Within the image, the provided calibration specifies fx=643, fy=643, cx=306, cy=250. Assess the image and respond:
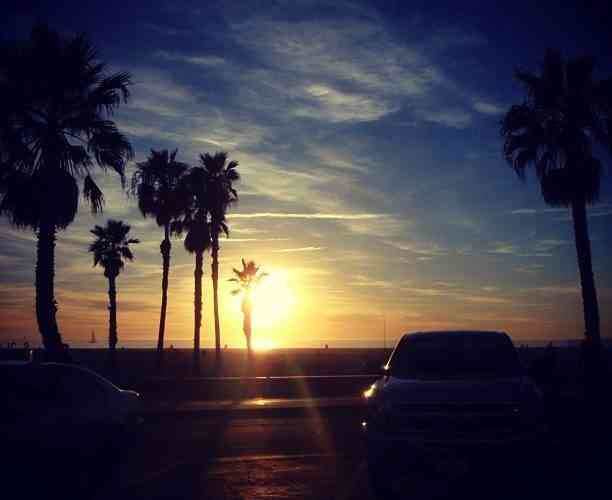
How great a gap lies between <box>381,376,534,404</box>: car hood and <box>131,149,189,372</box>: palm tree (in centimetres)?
3442

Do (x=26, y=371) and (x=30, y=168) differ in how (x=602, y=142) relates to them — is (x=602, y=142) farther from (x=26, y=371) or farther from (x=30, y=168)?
(x=26, y=371)

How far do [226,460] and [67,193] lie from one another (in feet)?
45.5

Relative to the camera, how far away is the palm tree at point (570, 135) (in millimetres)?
23688

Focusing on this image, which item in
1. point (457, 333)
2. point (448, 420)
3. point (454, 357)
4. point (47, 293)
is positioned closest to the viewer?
point (448, 420)

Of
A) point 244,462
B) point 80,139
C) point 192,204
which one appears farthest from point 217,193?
point 244,462

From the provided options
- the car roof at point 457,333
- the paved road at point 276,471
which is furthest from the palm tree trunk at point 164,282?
the car roof at point 457,333

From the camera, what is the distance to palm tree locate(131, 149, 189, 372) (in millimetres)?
40781

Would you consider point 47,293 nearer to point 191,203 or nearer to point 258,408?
point 258,408

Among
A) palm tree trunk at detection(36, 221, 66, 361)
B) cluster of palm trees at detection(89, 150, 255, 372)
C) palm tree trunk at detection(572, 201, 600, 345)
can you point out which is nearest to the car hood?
palm tree trunk at detection(36, 221, 66, 361)

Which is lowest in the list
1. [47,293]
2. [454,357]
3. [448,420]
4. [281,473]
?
[281,473]

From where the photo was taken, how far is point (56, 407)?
26.1ft

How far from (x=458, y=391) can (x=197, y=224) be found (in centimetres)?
3664

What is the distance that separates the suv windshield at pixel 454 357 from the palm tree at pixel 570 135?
16214 mm

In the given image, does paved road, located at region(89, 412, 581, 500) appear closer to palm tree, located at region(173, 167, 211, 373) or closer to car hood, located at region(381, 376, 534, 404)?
car hood, located at region(381, 376, 534, 404)
